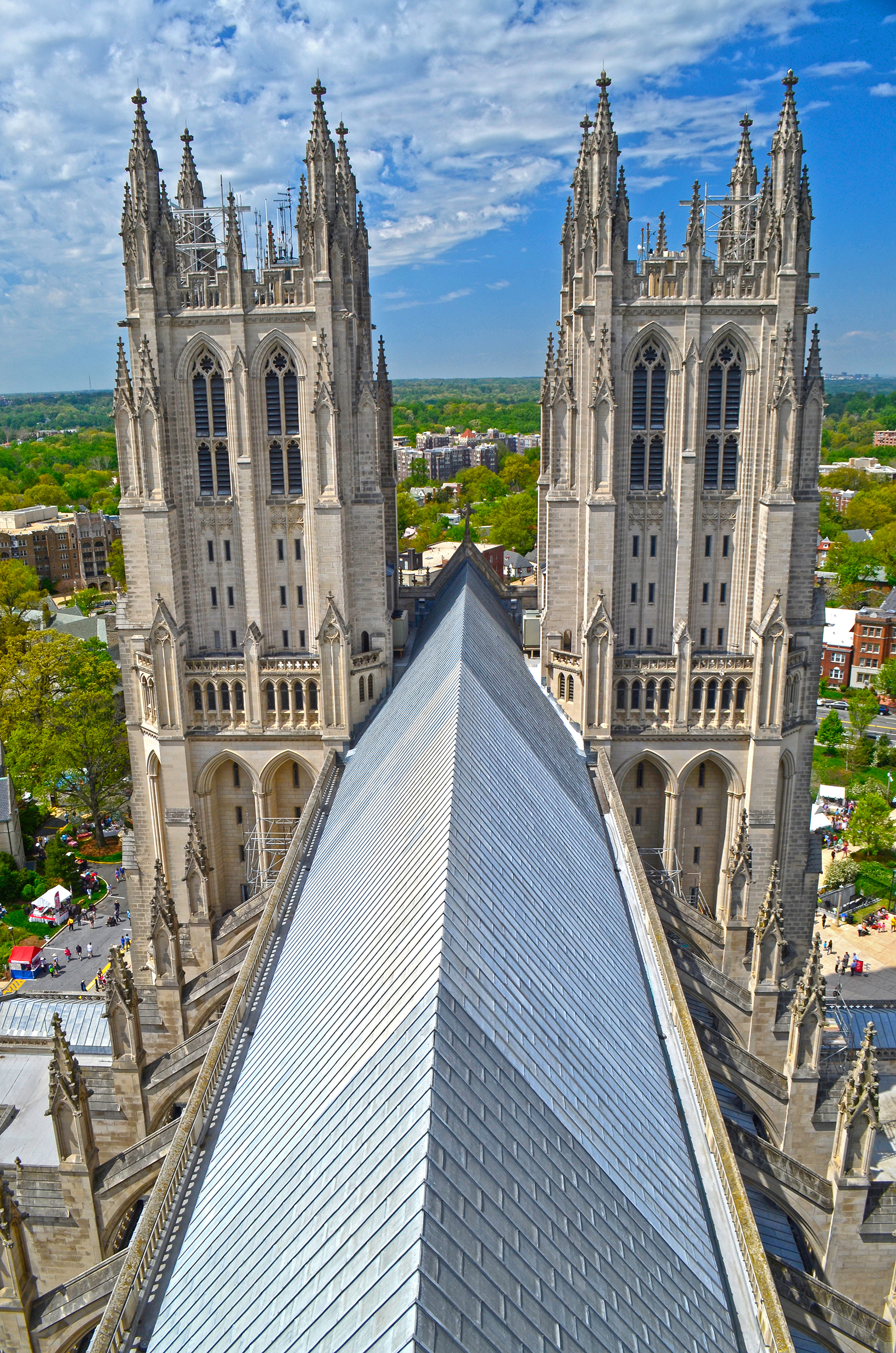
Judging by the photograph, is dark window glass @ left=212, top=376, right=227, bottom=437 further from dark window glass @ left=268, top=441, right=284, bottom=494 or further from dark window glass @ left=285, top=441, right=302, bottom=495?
dark window glass @ left=285, top=441, right=302, bottom=495

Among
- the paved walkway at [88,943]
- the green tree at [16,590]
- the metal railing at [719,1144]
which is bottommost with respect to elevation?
the paved walkway at [88,943]

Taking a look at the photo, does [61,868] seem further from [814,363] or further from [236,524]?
[814,363]

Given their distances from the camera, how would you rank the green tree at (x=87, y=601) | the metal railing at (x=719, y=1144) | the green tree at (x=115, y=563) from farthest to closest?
the green tree at (x=115, y=563)
the green tree at (x=87, y=601)
the metal railing at (x=719, y=1144)

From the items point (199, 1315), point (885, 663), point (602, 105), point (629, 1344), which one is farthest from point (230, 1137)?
point (885, 663)

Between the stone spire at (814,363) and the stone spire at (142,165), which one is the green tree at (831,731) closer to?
the stone spire at (814,363)

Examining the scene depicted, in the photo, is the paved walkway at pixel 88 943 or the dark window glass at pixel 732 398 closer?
the dark window glass at pixel 732 398

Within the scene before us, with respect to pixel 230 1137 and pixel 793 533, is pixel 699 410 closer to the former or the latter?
pixel 793 533

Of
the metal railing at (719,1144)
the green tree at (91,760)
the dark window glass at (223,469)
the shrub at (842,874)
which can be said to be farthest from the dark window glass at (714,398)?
the green tree at (91,760)
